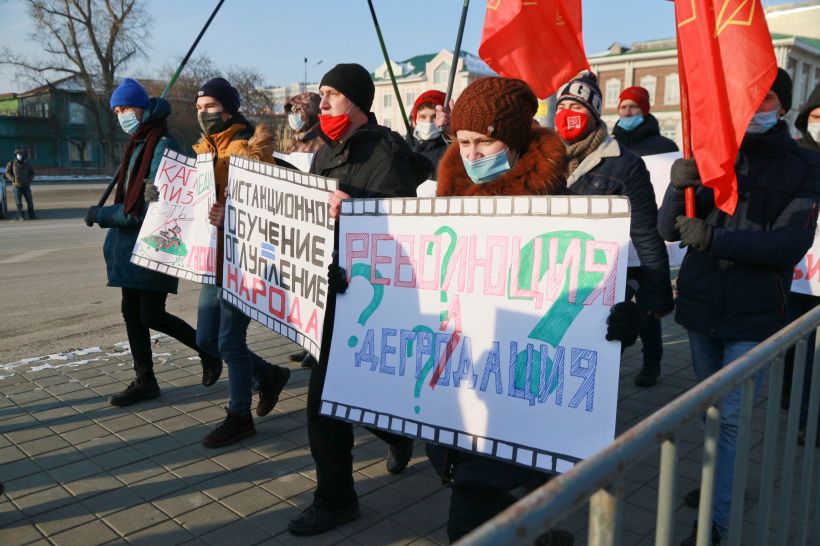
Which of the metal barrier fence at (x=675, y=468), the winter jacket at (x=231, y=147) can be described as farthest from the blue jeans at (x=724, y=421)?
the winter jacket at (x=231, y=147)

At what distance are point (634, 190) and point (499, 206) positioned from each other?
1.75 metres

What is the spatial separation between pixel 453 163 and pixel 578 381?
105cm

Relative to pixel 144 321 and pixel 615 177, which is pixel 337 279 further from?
pixel 144 321

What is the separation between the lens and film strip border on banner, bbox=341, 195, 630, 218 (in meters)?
2.21

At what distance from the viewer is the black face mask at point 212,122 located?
4.25 meters

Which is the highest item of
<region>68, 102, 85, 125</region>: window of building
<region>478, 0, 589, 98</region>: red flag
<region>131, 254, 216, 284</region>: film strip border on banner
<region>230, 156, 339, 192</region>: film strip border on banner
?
<region>68, 102, 85, 125</region>: window of building

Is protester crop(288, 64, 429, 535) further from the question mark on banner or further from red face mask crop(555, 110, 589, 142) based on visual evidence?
red face mask crop(555, 110, 589, 142)

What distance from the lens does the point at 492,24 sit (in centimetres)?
483

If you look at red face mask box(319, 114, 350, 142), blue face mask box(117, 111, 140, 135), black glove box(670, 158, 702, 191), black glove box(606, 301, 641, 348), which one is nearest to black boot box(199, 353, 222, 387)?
blue face mask box(117, 111, 140, 135)

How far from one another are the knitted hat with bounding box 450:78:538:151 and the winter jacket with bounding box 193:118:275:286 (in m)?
1.77

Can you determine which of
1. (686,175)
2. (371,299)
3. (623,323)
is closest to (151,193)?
(371,299)

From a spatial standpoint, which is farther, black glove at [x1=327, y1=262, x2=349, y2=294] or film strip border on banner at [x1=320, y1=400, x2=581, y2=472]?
black glove at [x1=327, y1=262, x2=349, y2=294]

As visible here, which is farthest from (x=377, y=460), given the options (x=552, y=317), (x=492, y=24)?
(x=492, y=24)

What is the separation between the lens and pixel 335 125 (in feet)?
11.0
